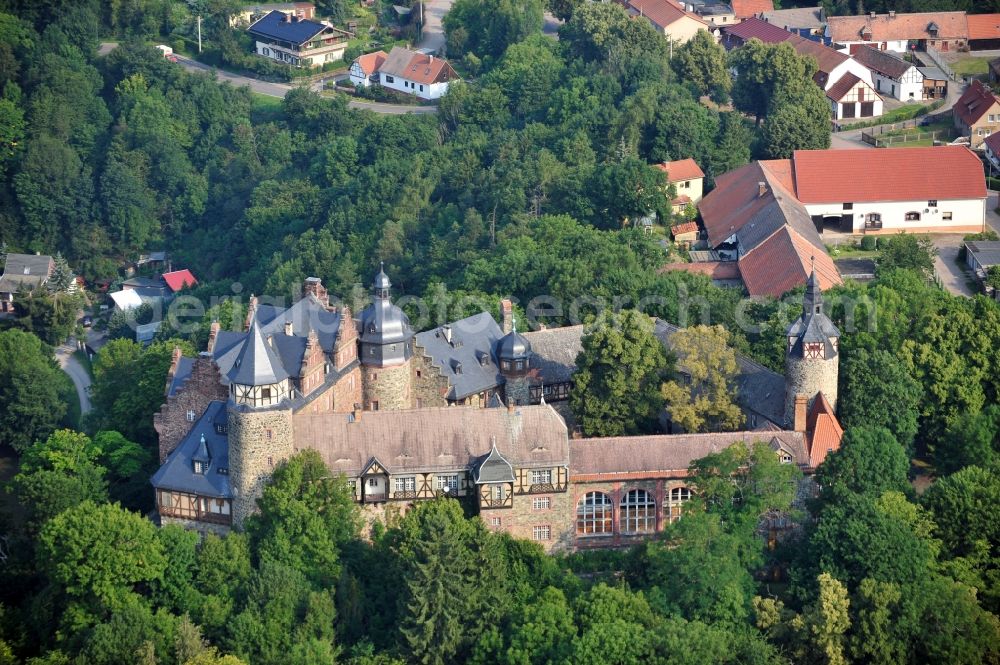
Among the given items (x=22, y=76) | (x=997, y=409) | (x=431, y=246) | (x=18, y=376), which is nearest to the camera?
(x=997, y=409)

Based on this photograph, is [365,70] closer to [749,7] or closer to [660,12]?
[660,12]

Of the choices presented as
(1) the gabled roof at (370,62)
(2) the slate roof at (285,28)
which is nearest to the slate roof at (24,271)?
(1) the gabled roof at (370,62)

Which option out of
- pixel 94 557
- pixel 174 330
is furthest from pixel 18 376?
pixel 94 557

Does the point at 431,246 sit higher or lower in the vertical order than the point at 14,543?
higher

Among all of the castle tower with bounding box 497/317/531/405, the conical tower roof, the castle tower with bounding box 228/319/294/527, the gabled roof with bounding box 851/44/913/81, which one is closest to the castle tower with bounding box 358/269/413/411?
the castle tower with bounding box 497/317/531/405

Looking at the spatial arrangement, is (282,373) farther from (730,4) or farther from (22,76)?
(22,76)

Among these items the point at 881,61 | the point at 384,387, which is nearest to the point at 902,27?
the point at 881,61
